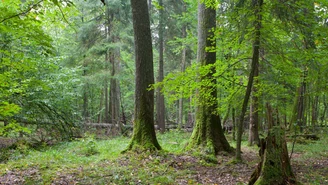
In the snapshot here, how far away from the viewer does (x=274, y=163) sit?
4.27 meters

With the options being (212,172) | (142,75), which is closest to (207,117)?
(212,172)

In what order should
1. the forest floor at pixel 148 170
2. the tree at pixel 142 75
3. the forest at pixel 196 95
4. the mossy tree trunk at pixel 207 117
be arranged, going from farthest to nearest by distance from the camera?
the mossy tree trunk at pixel 207 117 < the tree at pixel 142 75 < the forest floor at pixel 148 170 < the forest at pixel 196 95

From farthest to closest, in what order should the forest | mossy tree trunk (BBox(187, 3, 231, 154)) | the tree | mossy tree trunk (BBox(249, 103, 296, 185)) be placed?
mossy tree trunk (BBox(187, 3, 231, 154)) < the tree < the forest < mossy tree trunk (BBox(249, 103, 296, 185))

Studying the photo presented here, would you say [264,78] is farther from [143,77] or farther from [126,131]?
[126,131]

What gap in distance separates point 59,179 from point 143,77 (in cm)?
384

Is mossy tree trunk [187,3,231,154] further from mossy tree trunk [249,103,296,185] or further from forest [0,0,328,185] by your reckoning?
mossy tree trunk [249,103,296,185]

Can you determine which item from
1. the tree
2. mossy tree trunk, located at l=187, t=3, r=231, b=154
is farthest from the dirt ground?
the tree

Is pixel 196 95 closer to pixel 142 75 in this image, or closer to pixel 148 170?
pixel 142 75

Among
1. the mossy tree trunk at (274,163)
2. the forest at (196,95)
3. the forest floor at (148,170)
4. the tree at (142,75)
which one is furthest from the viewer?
the tree at (142,75)

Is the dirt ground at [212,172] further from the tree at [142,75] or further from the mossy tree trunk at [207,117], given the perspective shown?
the tree at [142,75]

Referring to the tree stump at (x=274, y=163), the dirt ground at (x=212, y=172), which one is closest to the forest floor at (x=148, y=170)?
the dirt ground at (x=212, y=172)

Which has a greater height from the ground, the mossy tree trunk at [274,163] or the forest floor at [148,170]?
the mossy tree trunk at [274,163]

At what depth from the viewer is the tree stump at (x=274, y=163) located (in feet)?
13.7

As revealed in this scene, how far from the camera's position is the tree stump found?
4.17 meters
